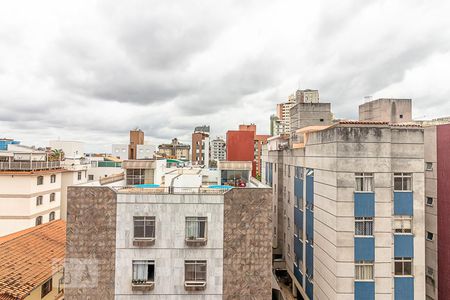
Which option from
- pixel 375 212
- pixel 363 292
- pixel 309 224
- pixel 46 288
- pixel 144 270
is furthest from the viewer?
pixel 309 224

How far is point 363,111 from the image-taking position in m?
31.3

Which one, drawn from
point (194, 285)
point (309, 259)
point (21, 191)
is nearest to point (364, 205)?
point (309, 259)

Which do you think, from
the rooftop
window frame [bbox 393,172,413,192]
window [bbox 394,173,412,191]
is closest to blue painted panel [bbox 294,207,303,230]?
window [bbox 394,173,412,191]

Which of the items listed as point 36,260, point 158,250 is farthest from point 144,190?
point 36,260

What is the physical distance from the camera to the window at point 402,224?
2092cm

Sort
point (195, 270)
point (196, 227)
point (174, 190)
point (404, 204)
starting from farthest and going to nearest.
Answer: point (404, 204)
point (174, 190)
point (196, 227)
point (195, 270)

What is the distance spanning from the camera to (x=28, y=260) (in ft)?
77.2

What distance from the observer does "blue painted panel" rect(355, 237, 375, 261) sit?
67.5 feet

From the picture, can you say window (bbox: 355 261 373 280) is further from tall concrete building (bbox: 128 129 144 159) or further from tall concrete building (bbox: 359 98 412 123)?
tall concrete building (bbox: 128 129 144 159)

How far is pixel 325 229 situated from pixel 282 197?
51.5ft

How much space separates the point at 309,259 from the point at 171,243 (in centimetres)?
1452

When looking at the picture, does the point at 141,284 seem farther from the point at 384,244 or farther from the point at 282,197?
the point at 282,197

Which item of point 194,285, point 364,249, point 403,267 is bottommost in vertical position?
point 194,285

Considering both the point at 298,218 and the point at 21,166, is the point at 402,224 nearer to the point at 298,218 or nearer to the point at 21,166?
the point at 298,218
